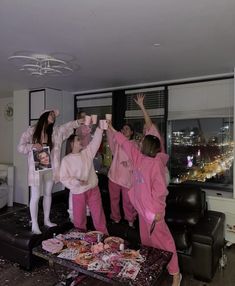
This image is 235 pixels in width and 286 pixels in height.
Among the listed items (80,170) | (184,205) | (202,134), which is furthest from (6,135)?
(184,205)

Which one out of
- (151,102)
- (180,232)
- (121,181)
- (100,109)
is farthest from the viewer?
(100,109)

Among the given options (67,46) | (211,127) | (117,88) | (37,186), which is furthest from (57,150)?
(211,127)

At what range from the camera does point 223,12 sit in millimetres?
1830

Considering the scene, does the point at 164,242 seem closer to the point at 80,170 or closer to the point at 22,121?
the point at 80,170

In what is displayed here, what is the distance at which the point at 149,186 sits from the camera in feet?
7.72

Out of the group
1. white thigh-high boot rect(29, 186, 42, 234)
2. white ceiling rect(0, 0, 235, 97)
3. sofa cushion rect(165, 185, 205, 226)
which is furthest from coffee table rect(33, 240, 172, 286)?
white ceiling rect(0, 0, 235, 97)

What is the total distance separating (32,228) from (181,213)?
1.74m

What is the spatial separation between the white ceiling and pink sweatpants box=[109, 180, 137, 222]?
155 cm

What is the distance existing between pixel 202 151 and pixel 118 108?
1664 millimetres

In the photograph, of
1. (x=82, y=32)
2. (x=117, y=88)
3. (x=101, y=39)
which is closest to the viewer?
(x=82, y=32)

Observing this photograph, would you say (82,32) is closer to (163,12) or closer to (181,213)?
(163,12)

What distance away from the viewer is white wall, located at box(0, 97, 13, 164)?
5941 mm

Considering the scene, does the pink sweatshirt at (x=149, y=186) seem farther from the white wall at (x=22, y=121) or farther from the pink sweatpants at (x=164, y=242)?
the white wall at (x=22, y=121)

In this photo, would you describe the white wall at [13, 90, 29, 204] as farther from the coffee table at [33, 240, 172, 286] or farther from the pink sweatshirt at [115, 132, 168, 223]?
the pink sweatshirt at [115, 132, 168, 223]
